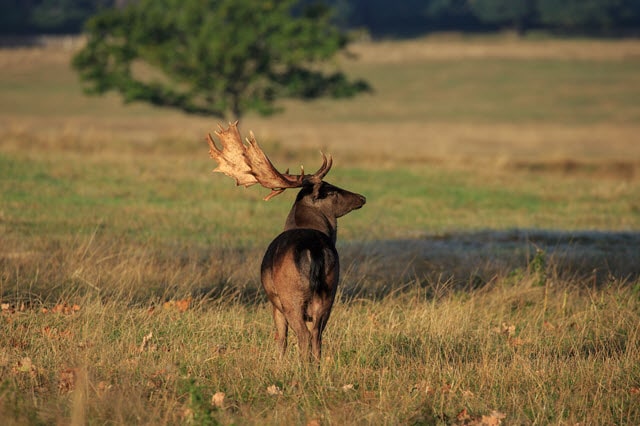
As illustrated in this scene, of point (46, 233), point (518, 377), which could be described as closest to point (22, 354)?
point (518, 377)

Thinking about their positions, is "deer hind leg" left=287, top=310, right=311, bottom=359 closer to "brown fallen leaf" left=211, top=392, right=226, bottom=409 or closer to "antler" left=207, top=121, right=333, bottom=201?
"brown fallen leaf" left=211, top=392, right=226, bottom=409

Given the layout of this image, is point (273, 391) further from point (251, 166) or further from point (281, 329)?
point (251, 166)

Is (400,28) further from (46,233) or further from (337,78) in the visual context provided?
(46,233)

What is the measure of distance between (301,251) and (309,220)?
2.27ft

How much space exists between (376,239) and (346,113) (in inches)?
2199

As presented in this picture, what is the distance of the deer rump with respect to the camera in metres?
7.60

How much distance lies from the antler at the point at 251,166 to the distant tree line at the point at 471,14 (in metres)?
99.6

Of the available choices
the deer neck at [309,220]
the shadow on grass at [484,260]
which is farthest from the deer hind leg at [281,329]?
the shadow on grass at [484,260]

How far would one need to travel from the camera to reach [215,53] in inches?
1460

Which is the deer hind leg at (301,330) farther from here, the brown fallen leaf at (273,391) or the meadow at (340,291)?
the brown fallen leaf at (273,391)

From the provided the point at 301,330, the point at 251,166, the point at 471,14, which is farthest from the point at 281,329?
the point at 471,14

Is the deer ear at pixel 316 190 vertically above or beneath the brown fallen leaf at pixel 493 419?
above

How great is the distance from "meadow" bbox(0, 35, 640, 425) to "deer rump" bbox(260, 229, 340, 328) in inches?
17.1

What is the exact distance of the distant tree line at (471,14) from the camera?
354ft
